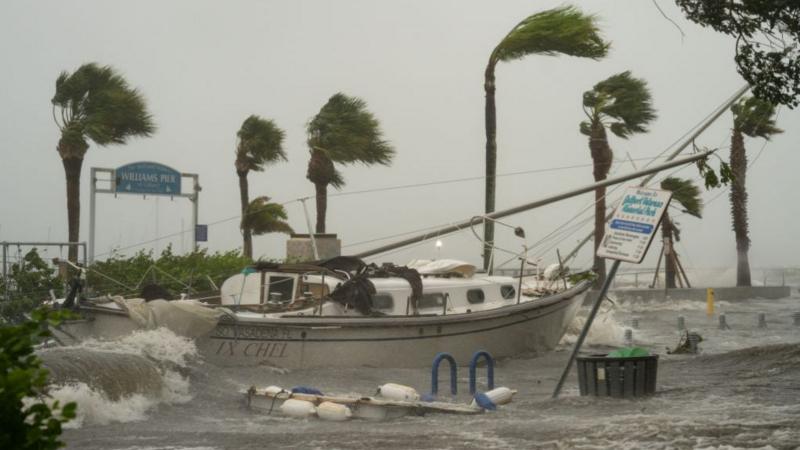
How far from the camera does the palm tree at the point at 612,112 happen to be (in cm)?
4781

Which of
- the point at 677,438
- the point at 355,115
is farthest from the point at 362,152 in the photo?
the point at 677,438

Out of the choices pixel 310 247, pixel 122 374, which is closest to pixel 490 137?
pixel 310 247

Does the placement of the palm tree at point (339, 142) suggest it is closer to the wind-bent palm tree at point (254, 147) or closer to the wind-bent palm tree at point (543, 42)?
the wind-bent palm tree at point (254, 147)

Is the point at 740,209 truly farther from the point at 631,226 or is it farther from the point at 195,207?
the point at 631,226

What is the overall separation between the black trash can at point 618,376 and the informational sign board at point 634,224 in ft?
6.19

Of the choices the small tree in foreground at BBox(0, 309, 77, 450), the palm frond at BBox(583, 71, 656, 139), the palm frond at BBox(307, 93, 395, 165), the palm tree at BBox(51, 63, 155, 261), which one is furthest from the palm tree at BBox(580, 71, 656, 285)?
the small tree in foreground at BBox(0, 309, 77, 450)

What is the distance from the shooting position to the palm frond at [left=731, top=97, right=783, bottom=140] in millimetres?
57688

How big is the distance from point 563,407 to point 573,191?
11.7m

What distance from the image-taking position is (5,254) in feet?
67.3

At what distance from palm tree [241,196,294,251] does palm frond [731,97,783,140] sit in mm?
26085

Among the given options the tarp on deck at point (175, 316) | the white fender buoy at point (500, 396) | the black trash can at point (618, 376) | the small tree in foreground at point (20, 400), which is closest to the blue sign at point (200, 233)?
the tarp on deck at point (175, 316)

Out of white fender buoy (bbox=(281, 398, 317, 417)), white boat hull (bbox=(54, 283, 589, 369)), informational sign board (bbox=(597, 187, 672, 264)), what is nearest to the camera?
informational sign board (bbox=(597, 187, 672, 264))

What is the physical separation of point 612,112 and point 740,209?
52.3 ft

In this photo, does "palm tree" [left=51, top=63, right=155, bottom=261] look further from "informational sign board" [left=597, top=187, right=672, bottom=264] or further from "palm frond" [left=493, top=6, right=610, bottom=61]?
"informational sign board" [left=597, top=187, right=672, bottom=264]
